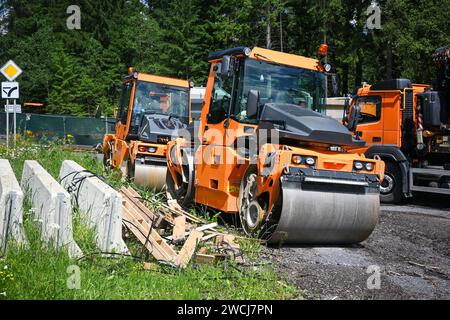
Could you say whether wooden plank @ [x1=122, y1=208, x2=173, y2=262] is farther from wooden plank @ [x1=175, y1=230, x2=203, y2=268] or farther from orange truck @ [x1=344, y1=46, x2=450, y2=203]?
orange truck @ [x1=344, y1=46, x2=450, y2=203]

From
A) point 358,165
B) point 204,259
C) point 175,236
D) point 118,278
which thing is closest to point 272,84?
point 358,165

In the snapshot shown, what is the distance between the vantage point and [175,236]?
22.0ft

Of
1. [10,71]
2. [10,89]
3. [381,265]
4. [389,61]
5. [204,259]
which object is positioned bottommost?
[381,265]

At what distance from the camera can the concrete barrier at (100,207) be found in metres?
5.85

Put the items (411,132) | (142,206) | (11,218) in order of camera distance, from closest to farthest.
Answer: (11,218) < (142,206) < (411,132)

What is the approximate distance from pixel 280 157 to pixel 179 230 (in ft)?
5.12

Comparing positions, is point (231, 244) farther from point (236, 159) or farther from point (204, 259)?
point (236, 159)

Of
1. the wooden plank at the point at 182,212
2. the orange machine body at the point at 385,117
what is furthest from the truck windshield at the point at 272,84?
the orange machine body at the point at 385,117

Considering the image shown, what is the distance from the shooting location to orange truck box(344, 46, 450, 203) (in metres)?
12.3

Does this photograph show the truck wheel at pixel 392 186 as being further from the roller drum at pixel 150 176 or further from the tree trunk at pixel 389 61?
the tree trunk at pixel 389 61

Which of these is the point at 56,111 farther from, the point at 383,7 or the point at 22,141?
the point at 22,141

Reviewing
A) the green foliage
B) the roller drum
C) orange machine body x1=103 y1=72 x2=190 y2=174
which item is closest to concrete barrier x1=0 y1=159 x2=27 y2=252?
the roller drum

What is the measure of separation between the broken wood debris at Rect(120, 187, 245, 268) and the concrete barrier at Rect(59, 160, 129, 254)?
398mm
